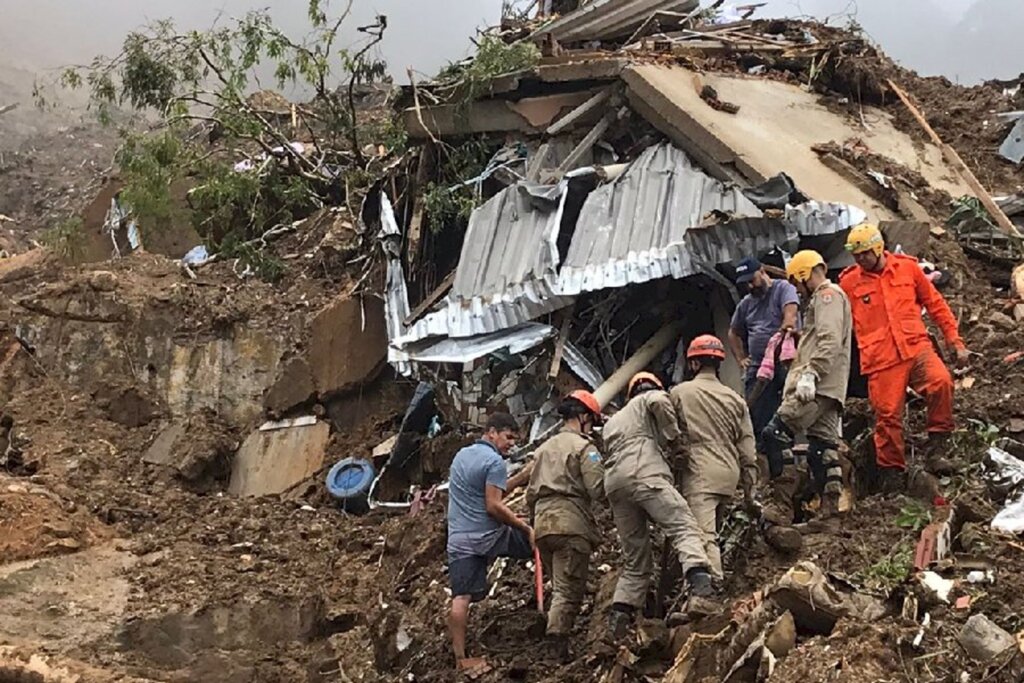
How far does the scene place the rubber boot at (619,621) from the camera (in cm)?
575

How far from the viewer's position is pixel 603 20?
11828mm

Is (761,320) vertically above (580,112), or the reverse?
(580,112)

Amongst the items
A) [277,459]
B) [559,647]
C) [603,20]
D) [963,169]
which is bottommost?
[277,459]

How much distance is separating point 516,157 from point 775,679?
22.7 feet

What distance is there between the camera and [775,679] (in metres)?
4.66

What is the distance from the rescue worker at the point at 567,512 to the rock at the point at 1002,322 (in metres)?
3.26

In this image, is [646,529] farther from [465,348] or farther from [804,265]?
[465,348]

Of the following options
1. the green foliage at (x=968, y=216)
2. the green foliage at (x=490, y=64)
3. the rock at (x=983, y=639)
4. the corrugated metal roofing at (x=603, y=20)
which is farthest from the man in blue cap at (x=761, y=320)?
the corrugated metal roofing at (x=603, y=20)

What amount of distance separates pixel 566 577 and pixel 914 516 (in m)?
1.77

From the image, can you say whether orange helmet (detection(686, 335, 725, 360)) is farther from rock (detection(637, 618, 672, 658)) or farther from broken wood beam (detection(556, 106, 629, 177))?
broken wood beam (detection(556, 106, 629, 177))

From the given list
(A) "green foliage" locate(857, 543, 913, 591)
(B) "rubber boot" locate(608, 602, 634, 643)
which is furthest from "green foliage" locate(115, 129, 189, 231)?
(A) "green foliage" locate(857, 543, 913, 591)

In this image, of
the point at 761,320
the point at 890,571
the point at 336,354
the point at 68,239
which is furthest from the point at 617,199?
the point at 68,239

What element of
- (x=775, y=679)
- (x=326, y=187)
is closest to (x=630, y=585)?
(x=775, y=679)

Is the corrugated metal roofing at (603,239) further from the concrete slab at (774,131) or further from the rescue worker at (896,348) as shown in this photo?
the rescue worker at (896,348)
